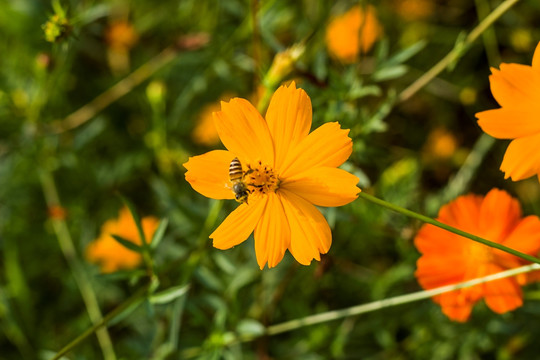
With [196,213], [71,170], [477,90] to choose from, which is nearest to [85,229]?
[71,170]

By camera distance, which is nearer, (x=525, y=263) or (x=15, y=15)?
(x=525, y=263)

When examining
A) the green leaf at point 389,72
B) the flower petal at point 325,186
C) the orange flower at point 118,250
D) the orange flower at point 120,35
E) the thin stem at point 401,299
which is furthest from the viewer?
the orange flower at point 120,35

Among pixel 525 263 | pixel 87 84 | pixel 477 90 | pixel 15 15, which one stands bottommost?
pixel 525 263

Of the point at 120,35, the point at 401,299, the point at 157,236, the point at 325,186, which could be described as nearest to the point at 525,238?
the point at 401,299

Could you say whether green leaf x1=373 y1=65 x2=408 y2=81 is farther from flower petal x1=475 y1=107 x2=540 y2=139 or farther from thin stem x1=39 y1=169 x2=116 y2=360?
thin stem x1=39 y1=169 x2=116 y2=360

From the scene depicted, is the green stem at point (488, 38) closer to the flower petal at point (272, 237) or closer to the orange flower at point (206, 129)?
the orange flower at point (206, 129)

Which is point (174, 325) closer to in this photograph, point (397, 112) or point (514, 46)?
point (397, 112)

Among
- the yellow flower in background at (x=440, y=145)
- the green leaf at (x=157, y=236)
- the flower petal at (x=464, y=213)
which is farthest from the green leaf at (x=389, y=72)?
the yellow flower in background at (x=440, y=145)
